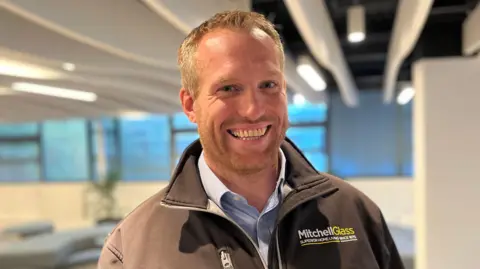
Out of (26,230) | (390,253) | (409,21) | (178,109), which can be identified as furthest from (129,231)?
(26,230)

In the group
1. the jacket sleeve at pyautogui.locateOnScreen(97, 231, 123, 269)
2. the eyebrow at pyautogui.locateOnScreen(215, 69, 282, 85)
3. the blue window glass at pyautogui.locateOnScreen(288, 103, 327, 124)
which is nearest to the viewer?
the eyebrow at pyautogui.locateOnScreen(215, 69, 282, 85)

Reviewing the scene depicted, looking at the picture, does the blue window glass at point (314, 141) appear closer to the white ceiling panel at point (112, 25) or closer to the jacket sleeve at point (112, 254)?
the white ceiling panel at point (112, 25)

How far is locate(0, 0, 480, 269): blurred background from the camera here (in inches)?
123

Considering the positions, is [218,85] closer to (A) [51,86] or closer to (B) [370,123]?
(A) [51,86]

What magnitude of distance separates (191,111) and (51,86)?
392 centimetres

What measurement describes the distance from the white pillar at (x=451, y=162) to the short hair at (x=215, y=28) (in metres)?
2.79

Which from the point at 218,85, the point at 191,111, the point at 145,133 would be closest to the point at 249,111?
the point at 218,85

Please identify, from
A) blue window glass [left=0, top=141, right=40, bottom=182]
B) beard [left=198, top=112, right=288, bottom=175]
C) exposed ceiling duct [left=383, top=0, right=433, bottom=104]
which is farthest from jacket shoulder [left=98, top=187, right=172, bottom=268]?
blue window glass [left=0, top=141, right=40, bottom=182]

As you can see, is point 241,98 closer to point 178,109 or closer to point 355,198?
point 355,198

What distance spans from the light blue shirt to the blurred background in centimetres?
124

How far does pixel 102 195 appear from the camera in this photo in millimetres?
10211

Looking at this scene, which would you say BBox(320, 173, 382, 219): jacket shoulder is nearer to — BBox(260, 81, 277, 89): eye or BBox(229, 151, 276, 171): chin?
BBox(229, 151, 276, 171): chin

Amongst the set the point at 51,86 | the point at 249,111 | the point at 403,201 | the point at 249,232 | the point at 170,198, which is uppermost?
the point at 51,86

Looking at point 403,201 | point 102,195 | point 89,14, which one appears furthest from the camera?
point 102,195
